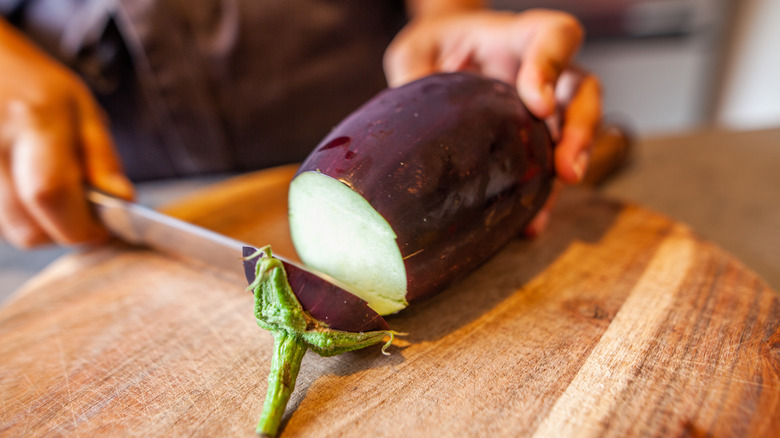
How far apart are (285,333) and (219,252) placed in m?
0.41

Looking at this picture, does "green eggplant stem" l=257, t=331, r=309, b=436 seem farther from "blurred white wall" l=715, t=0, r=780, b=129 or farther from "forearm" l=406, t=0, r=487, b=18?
"blurred white wall" l=715, t=0, r=780, b=129

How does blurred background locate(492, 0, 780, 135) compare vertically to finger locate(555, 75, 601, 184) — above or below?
below

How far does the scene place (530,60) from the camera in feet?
4.84

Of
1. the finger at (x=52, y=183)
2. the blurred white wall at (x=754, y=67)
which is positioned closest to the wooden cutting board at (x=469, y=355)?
the finger at (x=52, y=183)

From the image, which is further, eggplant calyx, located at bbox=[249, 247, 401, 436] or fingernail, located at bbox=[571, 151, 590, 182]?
fingernail, located at bbox=[571, 151, 590, 182]

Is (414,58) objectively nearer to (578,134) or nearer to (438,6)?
(438,6)

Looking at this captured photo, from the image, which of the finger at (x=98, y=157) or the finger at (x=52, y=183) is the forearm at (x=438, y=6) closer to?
the finger at (x=98, y=157)

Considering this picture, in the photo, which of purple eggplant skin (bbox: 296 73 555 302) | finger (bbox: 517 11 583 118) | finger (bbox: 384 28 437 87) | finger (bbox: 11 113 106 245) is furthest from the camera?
finger (bbox: 384 28 437 87)

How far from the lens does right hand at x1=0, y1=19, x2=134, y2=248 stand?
1.62 meters

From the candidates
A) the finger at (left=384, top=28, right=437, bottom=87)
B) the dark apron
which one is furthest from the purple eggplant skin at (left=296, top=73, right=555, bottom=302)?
the dark apron

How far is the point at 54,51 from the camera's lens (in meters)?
2.12

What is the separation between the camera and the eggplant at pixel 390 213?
1.03m

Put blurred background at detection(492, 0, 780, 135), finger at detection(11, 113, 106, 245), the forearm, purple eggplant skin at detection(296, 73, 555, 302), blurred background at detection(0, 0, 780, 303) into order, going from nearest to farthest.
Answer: purple eggplant skin at detection(296, 73, 555, 302) < finger at detection(11, 113, 106, 245) < the forearm < blurred background at detection(0, 0, 780, 303) < blurred background at detection(492, 0, 780, 135)

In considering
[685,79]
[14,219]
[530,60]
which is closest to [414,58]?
[530,60]
